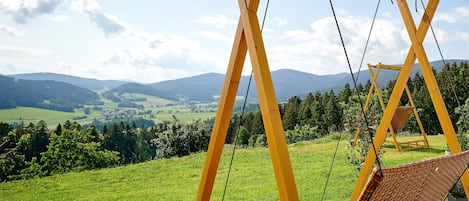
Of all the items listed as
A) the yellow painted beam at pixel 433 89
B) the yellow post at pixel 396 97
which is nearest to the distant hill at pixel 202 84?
the yellow post at pixel 396 97

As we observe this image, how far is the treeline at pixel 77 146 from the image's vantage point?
8491 millimetres

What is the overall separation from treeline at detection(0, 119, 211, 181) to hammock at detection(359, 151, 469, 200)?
24.4ft

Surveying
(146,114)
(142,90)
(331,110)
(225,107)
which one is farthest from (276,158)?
(142,90)

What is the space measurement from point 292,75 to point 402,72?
3098cm

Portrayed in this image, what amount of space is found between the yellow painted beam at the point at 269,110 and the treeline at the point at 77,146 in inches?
287

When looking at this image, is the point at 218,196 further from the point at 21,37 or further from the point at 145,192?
the point at 21,37

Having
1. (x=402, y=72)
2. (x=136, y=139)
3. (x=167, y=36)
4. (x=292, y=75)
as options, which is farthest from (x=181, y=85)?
(x=402, y=72)

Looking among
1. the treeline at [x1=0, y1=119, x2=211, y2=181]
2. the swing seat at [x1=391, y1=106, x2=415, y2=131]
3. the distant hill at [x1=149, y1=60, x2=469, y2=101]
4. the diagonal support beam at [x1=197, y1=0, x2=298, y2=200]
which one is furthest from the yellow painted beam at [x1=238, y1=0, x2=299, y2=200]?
the distant hill at [x1=149, y1=60, x2=469, y2=101]

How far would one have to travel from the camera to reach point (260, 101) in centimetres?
116

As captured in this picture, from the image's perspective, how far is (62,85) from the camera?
28.0 meters

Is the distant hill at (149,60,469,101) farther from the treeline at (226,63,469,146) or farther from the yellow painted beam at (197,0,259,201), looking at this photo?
the yellow painted beam at (197,0,259,201)

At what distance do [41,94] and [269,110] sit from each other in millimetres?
25908

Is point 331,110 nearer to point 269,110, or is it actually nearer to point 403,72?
point 403,72

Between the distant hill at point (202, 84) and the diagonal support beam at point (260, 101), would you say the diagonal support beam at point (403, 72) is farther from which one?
the distant hill at point (202, 84)
